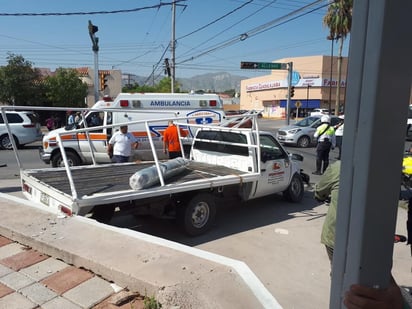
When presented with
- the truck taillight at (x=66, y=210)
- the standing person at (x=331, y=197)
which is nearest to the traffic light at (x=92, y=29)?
the truck taillight at (x=66, y=210)

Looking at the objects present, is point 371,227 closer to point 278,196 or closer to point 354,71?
point 354,71

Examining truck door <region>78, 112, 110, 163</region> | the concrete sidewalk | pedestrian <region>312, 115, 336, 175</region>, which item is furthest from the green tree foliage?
the concrete sidewalk

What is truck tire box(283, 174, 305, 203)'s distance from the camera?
7.80 m

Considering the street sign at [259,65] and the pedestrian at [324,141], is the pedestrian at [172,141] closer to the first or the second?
the pedestrian at [324,141]

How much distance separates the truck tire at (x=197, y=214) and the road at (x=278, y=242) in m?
0.15

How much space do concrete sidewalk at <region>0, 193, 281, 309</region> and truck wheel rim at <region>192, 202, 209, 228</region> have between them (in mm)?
2731

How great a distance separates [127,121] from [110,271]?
932 cm

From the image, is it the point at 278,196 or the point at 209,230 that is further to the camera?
the point at 278,196

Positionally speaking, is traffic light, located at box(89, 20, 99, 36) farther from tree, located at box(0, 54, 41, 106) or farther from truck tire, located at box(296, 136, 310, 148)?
tree, located at box(0, 54, 41, 106)

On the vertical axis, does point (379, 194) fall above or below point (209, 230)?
above

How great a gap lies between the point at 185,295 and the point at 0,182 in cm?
923

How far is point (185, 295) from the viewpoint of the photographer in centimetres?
200

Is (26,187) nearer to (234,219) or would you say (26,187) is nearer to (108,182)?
(108,182)

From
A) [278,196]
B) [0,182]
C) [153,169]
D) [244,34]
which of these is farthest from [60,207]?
[244,34]
